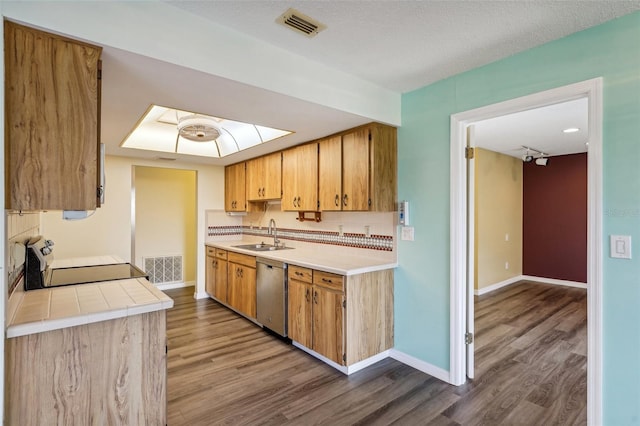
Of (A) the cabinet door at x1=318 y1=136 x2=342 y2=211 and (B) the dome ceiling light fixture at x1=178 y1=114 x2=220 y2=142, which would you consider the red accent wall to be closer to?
(A) the cabinet door at x1=318 y1=136 x2=342 y2=211

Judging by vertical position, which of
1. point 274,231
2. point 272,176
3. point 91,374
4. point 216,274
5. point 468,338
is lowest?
point 468,338

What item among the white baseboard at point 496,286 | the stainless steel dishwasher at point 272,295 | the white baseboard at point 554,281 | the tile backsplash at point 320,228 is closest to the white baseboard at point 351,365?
the stainless steel dishwasher at point 272,295

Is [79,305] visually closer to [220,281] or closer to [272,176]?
[272,176]

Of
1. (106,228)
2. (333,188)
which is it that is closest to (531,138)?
(333,188)

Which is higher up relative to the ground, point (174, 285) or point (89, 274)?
point (89, 274)

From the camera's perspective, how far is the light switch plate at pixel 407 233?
9.60 ft

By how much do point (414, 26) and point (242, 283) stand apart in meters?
3.34

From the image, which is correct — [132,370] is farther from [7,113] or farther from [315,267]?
[315,267]

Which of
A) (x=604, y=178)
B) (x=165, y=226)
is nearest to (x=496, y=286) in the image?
(x=604, y=178)

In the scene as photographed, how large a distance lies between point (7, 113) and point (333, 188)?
7.80ft

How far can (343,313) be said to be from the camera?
270 centimetres

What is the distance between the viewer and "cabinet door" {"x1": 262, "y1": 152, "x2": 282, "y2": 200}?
406cm

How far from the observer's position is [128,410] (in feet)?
5.57

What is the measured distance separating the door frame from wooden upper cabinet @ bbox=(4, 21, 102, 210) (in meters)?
2.42
